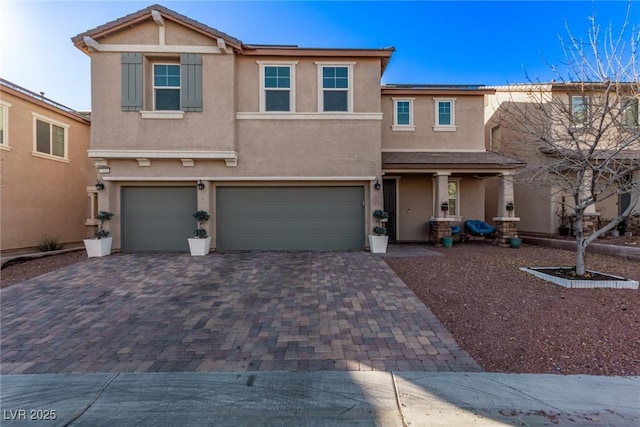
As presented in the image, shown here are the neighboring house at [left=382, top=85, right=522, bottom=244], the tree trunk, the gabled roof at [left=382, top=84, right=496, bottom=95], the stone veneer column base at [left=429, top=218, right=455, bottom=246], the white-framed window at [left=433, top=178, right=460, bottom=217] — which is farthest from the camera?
the white-framed window at [left=433, top=178, right=460, bottom=217]

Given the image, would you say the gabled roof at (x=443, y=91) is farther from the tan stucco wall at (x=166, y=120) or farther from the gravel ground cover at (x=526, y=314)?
the gravel ground cover at (x=526, y=314)

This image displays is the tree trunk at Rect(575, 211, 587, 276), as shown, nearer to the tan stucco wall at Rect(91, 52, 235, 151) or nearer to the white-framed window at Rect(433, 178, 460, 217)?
the white-framed window at Rect(433, 178, 460, 217)

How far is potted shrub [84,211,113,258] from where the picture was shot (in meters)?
8.80

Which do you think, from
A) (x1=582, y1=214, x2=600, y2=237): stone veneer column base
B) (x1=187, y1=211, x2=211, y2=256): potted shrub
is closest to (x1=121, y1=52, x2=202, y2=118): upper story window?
(x1=187, y1=211, x2=211, y2=256): potted shrub

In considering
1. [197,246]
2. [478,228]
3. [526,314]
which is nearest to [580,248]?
[526,314]

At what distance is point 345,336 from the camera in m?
3.80

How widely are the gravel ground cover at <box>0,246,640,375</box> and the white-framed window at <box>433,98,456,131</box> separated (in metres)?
6.31

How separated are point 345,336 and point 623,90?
7.77 metres

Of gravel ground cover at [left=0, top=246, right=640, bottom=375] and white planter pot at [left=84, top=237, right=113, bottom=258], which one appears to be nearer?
gravel ground cover at [left=0, top=246, right=640, bottom=375]

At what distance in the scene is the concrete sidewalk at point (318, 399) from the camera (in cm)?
241

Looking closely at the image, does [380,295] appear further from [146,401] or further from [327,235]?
[327,235]

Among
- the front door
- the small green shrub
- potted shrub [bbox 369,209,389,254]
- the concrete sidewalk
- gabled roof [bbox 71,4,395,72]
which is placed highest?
gabled roof [bbox 71,4,395,72]

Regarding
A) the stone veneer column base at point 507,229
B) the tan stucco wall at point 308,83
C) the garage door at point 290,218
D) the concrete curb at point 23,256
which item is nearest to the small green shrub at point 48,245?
the concrete curb at point 23,256

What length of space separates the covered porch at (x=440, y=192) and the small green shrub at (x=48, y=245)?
12.2 meters
